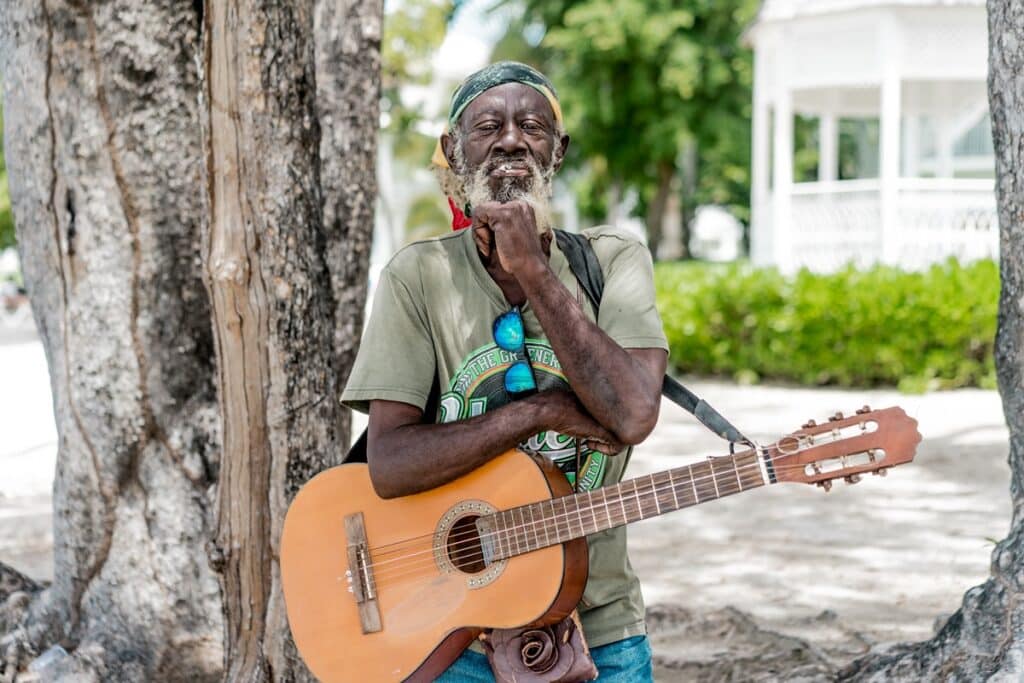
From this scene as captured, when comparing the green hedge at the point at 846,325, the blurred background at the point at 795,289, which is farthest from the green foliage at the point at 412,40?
the green hedge at the point at 846,325

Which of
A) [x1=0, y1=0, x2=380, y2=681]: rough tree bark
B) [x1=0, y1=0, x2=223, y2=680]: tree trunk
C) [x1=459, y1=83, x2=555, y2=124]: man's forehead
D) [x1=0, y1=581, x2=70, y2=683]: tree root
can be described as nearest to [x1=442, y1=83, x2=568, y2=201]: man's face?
[x1=459, y1=83, x2=555, y2=124]: man's forehead

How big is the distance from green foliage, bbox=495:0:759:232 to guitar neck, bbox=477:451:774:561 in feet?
58.7

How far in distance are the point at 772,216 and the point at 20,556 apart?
12.1 meters

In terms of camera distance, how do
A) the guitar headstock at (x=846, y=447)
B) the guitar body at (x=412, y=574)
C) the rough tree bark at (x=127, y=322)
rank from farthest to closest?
1. the rough tree bark at (x=127, y=322)
2. the guitar body at (x=412, y=574)
3. the guitar headstock at (x=846, y=447)

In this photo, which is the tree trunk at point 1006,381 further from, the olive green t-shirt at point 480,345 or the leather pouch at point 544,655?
the leather pouch at point 544,655

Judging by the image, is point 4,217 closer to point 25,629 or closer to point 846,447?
point 25,629

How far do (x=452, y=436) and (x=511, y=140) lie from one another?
646 mm

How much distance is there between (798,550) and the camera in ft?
20.0

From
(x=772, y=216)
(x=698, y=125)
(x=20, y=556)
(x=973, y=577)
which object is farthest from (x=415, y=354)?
(x=698, y=125)

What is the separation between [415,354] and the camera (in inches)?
96.3

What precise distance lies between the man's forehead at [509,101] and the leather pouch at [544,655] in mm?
1073

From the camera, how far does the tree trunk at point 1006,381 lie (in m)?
2.93

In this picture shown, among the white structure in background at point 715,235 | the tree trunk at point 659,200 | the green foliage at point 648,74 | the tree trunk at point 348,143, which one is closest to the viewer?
the tree trunk at point 348,143

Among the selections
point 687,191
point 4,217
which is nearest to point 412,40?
point 687,191
